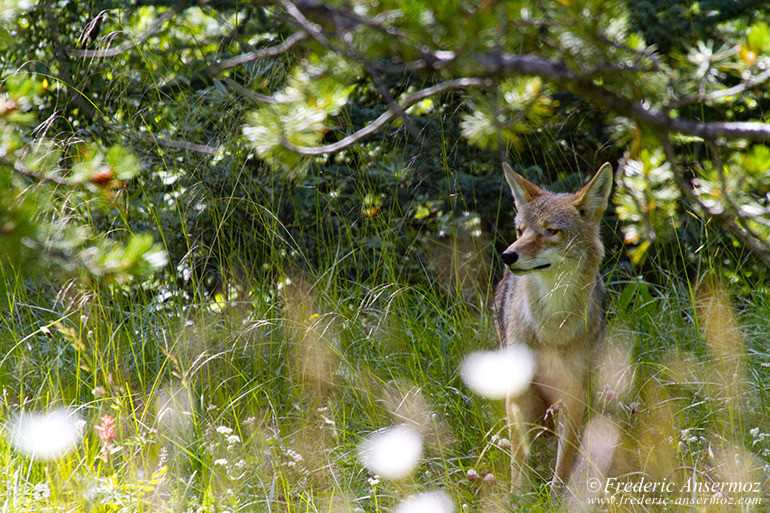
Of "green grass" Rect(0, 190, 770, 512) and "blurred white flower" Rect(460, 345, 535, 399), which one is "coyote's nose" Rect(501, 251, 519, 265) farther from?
"green grass" Rect(0, 190, 770, 512)

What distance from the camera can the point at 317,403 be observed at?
3.57m

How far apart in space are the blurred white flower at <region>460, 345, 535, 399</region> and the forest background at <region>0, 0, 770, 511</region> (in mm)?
105

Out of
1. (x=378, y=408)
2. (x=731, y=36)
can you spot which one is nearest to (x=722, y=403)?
(x=378, y=408)

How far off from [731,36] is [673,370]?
205cm

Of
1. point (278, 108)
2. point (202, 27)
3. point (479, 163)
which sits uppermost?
point (278, 108)

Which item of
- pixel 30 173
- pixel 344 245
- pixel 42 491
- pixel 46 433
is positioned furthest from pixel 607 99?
pixel 344 245

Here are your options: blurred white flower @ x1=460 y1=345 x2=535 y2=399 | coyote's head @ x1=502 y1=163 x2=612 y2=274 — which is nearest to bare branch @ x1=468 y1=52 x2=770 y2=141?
coyote's head @ x1=502 y1=163 x2=612 y2=274

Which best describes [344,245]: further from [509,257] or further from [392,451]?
[392,451]

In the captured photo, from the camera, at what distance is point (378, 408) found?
346 centimetres

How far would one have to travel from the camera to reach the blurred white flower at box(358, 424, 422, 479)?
117 inches

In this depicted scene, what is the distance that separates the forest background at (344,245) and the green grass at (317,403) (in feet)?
0.06

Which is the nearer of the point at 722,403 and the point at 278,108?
the point at 278,108

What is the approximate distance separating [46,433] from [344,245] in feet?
8.19

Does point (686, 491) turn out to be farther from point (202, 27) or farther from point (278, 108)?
point (202, 27)
